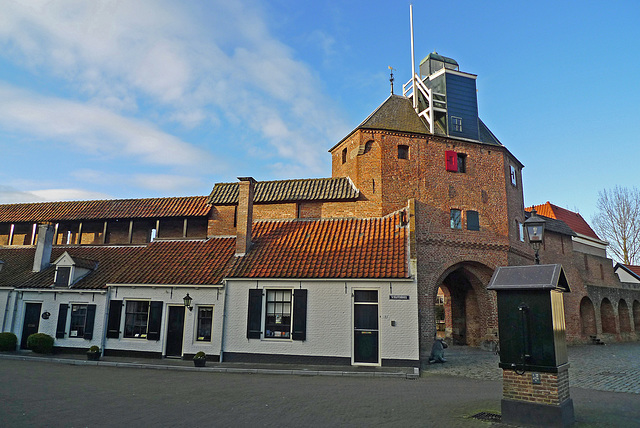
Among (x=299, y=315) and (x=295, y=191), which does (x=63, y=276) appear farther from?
(x=295, y=191)

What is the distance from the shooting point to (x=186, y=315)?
1766 cm

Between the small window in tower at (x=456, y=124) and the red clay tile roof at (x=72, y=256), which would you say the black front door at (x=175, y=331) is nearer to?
the red clay tile roof at (x=72, y=256)

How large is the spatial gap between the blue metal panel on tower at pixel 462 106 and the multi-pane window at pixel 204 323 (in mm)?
16047

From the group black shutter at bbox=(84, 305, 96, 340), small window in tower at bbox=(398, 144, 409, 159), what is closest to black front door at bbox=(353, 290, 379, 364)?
small window in tower at bbox=(398, 144, 409, 159)

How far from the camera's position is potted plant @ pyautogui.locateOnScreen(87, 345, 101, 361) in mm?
16891

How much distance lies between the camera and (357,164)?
75.9 feet

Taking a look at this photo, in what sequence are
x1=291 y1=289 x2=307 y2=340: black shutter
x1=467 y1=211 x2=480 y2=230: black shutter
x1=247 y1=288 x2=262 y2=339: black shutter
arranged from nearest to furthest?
x1=291 y1=289 x2=307 y2=340: black shutter < x1=247 y1=288 x2=262 y2=339: black shutter < x1=467 y1=211 x2=480 y2=230: black shutter

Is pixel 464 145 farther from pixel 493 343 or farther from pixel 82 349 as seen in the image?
pixel 82 349

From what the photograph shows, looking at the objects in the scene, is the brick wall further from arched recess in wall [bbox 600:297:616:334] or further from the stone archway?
arched recess in wall [bbox 600:297:616:334]

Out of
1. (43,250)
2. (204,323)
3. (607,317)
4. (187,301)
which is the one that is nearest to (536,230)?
(204,323)

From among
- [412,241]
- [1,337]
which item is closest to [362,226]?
[412,241]

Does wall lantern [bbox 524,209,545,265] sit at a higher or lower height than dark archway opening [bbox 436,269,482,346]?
higher

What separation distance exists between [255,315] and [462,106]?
17.1 m

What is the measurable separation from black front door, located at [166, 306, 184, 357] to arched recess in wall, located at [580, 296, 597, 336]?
94.6 feet
